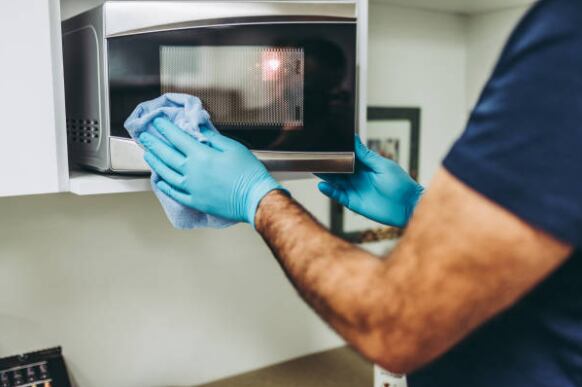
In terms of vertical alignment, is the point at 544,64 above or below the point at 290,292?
above

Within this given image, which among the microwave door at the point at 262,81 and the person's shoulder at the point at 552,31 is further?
the microwave door at the point at 262,81

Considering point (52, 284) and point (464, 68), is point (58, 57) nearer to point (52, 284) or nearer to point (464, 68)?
point (52, 284)

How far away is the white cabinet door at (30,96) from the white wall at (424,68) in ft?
3.46

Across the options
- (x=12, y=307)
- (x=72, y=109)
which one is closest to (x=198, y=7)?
(x=72, y=109)

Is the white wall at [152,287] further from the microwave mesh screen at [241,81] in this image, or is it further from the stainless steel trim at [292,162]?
the microwave mesh screen at [241,81]

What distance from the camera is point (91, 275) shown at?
1417 mm

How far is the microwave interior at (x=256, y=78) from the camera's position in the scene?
3.21 ft

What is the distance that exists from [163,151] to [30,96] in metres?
0.23

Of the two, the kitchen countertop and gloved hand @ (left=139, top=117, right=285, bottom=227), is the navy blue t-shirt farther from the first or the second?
the kitchen countertop

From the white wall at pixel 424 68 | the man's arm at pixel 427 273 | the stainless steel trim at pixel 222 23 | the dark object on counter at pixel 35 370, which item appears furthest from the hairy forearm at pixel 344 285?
the white wall at pixel 424 68

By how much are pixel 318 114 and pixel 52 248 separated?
732mm

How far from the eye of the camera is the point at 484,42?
6.48 feet

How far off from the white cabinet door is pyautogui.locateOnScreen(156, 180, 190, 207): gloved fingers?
6.9 inches

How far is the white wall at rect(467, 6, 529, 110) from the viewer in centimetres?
190
